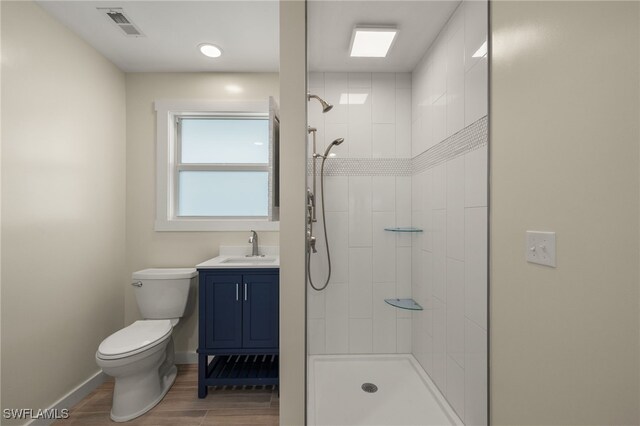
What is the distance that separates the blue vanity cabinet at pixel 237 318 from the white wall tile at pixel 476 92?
4.76 ft

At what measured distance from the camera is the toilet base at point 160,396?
1708 millimetres

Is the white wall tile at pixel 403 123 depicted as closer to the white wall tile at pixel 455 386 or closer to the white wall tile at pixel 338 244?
the white wall tile at pixel 338 244

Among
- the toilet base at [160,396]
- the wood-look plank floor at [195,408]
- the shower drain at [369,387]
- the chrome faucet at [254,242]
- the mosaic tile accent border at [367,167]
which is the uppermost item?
the mosaic tile accent border at [367,167]

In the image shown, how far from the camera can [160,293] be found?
208cm

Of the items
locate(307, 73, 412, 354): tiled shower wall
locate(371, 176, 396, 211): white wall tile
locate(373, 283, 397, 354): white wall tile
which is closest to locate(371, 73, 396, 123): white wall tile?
locate(307, 73, 412, 354): tiled shower wall

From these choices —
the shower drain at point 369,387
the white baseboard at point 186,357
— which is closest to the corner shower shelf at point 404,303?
the shower drain at point 369,387

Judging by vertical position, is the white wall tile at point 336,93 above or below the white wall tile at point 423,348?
above

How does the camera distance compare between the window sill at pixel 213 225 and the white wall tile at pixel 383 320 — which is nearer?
the white wall tile at pixel 383 320

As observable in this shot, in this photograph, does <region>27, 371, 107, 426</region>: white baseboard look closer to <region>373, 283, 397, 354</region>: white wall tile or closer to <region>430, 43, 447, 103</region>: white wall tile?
<region>373, 283, 397, 354</region>: white wall tile

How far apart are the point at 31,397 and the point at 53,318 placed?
1.34 feet

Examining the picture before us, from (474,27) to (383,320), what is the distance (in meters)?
1.87

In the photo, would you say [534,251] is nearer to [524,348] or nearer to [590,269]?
[590,269]

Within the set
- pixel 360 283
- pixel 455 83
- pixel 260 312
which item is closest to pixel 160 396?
pixel 260 312

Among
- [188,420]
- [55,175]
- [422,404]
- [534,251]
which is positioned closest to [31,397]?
[188,420]
